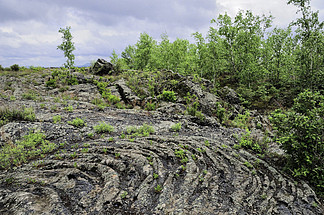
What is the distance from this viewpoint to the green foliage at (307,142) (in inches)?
260

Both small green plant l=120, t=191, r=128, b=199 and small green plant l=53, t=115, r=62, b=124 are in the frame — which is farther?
Result: small green plant l=53, t=115, r=62, b=124

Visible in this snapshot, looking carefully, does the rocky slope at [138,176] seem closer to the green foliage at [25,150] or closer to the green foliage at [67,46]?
the green foliage at [25,150]

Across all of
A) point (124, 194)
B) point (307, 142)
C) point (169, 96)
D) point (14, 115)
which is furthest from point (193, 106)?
point (14, 115)

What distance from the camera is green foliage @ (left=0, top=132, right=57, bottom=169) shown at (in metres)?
6.90

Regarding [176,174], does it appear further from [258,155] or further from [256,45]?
[256,45]

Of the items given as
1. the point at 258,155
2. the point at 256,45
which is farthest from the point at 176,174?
the point at 256,45

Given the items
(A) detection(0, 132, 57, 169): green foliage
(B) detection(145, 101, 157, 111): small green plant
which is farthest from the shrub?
(A) detection(0, 132, 57, 169): green foliage

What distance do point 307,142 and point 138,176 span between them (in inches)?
283

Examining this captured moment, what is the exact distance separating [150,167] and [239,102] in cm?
1913

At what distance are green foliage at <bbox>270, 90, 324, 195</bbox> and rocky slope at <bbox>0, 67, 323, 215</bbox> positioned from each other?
738 mm

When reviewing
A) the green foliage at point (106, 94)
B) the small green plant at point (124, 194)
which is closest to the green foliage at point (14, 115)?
the green foliage at point (106, 94)

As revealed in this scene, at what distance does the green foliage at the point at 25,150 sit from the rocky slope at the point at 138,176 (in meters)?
0.15

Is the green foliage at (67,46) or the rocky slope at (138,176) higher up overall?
the green foliage at (67,46)

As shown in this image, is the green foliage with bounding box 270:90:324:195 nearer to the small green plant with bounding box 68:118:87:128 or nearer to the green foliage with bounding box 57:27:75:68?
the small green plant with bounding box 68:118:87:128
